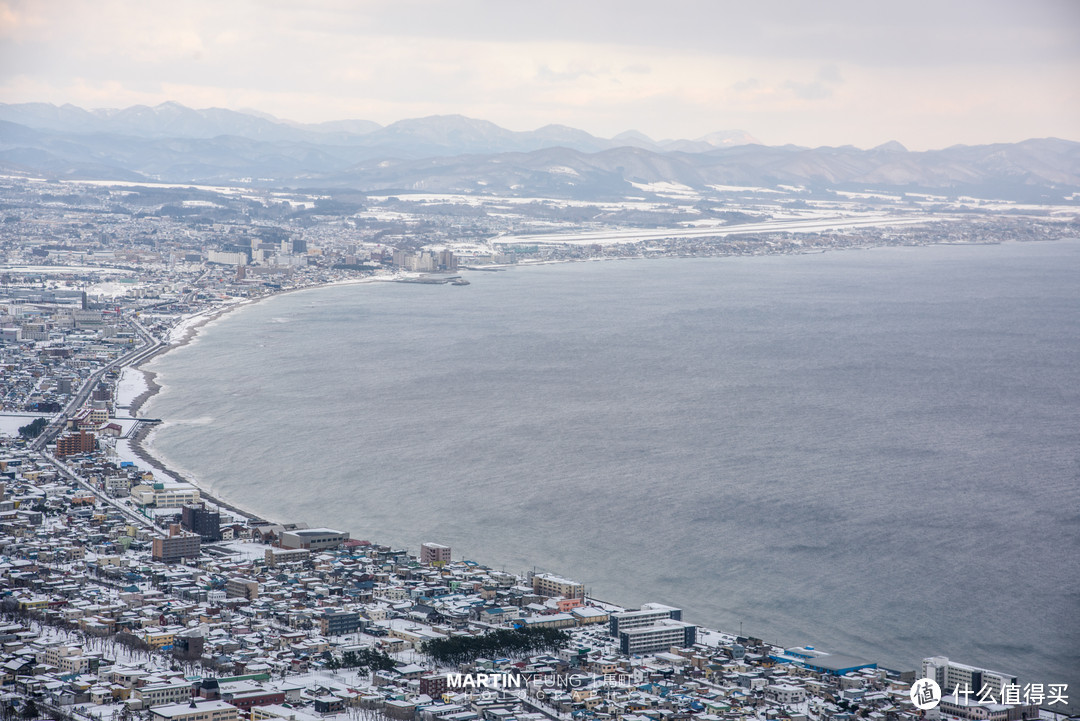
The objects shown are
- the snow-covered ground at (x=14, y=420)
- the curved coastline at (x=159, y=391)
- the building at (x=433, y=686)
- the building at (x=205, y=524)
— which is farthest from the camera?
the snow-covered ground at (x=14, y=420)

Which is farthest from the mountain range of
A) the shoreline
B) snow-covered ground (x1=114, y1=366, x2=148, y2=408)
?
snow-covered ground (x1=114, y1=366, x2=148, y2=408)

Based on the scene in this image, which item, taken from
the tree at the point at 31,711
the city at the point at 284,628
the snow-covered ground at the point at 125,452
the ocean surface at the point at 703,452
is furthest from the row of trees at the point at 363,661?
the snow-covered ground at the point at 125,452

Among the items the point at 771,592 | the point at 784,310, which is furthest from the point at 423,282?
the point at 771,592

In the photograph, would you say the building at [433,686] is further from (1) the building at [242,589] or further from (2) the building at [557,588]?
(1) the building at [242,589]

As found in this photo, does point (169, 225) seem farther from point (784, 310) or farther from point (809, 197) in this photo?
point (809, 197)

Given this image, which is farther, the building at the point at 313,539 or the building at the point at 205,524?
the building at the point at 205,524

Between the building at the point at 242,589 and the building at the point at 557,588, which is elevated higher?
the building at the point at 557,588

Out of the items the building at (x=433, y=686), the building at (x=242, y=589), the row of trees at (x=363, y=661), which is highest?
the building at (x=433, y=686)
